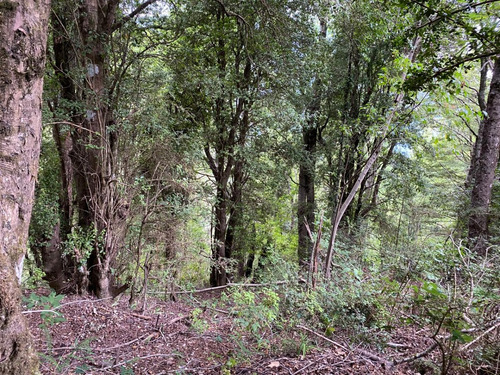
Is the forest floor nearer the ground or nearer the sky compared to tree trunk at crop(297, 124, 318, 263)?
nearer the ground

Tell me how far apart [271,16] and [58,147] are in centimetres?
470

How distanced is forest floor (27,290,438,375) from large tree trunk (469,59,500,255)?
3.12m

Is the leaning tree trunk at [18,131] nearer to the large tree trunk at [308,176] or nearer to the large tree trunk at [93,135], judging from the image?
the large tree trunk at [93,135]

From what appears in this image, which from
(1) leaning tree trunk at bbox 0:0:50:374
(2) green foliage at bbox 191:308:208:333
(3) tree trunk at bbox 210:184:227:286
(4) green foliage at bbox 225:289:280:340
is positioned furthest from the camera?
(3) tree trunk at bbox 210:184:227:286

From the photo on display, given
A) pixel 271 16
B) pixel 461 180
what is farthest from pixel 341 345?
pixel 461 180

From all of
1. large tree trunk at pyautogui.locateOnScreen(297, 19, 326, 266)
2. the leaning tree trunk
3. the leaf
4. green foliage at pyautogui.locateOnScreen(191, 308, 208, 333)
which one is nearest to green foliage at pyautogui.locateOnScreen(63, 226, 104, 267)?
green foliage at pyautogui.locateOnScreen(191, 308, 208, 333)

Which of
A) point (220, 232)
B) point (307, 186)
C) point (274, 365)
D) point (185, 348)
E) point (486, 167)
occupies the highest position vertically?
point (486, 167)

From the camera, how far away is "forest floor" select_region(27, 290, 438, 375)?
2615 millimetres

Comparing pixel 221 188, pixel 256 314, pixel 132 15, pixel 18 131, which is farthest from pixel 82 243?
pixel 221 188

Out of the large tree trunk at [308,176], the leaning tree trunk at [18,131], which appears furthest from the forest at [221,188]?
the large tree trunk at [308,176]

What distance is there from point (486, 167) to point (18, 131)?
23.2ft

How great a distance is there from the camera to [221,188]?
8102mm

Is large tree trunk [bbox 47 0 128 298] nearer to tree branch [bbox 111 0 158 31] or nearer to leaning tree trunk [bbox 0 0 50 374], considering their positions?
tree branch [bbox 111 0 158 31]

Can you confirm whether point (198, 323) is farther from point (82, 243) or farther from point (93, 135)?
point (93, 135)
